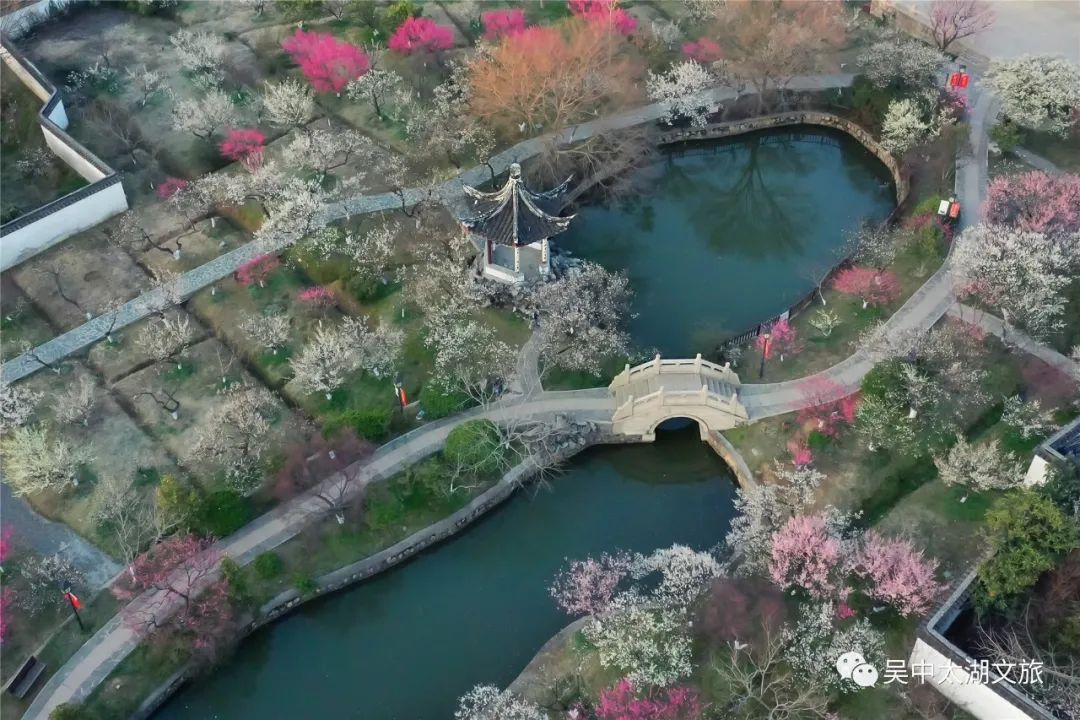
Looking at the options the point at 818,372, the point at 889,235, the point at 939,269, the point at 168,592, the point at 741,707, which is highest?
the point at 889,235

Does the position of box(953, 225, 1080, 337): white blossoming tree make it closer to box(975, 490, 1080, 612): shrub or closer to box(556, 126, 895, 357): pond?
box(556, 126, 895, 357): pond

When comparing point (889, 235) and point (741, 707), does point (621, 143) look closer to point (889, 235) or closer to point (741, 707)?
point (889, 235)

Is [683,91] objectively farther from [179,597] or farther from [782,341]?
[179,597]

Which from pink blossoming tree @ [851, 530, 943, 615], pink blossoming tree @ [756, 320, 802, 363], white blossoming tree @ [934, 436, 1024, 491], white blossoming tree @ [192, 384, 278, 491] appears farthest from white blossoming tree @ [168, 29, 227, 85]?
white blossoming tree @ [934, 436, 1024, 491]

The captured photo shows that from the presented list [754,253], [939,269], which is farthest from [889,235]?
[754,253]

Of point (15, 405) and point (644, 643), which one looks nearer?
point (644, 643)

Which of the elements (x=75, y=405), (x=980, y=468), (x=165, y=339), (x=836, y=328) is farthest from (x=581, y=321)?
(x=75, y=405)
